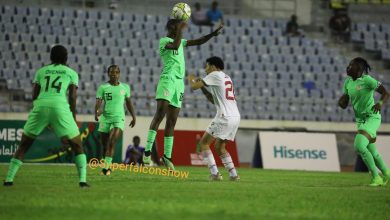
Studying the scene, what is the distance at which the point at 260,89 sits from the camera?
38.0 metres

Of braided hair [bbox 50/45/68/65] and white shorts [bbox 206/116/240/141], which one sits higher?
braided hair [bbox 50/45/68/65]

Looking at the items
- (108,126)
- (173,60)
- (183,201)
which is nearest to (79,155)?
(183,201)

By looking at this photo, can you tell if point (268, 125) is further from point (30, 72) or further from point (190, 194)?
point (190, 194)

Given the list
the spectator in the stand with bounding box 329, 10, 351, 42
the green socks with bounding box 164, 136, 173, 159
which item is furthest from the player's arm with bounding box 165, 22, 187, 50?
the spectator in the stand with bounding box 329, 10, 351, 42

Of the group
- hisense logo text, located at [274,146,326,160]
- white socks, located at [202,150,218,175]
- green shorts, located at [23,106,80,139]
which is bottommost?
hisense logo text, located at [274,146,326,160]

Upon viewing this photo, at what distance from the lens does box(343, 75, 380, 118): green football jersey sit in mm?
18406

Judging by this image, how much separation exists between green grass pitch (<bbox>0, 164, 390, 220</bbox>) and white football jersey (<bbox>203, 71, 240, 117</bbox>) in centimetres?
143

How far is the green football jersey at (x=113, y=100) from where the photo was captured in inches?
814

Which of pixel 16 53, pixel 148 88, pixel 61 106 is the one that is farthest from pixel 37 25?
pixel 61 106

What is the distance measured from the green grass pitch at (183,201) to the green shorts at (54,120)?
859mm

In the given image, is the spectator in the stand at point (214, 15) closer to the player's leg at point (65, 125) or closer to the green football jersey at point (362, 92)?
the green football jersey at point (362, 92)

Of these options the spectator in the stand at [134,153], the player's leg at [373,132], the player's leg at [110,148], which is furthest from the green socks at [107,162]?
the spectator in the stand at [134,153]

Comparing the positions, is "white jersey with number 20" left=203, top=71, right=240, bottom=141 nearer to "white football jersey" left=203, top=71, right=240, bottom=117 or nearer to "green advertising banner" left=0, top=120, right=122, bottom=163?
"white football jersey" left=203, top=71, right=240, bottom=117

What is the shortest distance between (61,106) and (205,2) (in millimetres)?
27267
